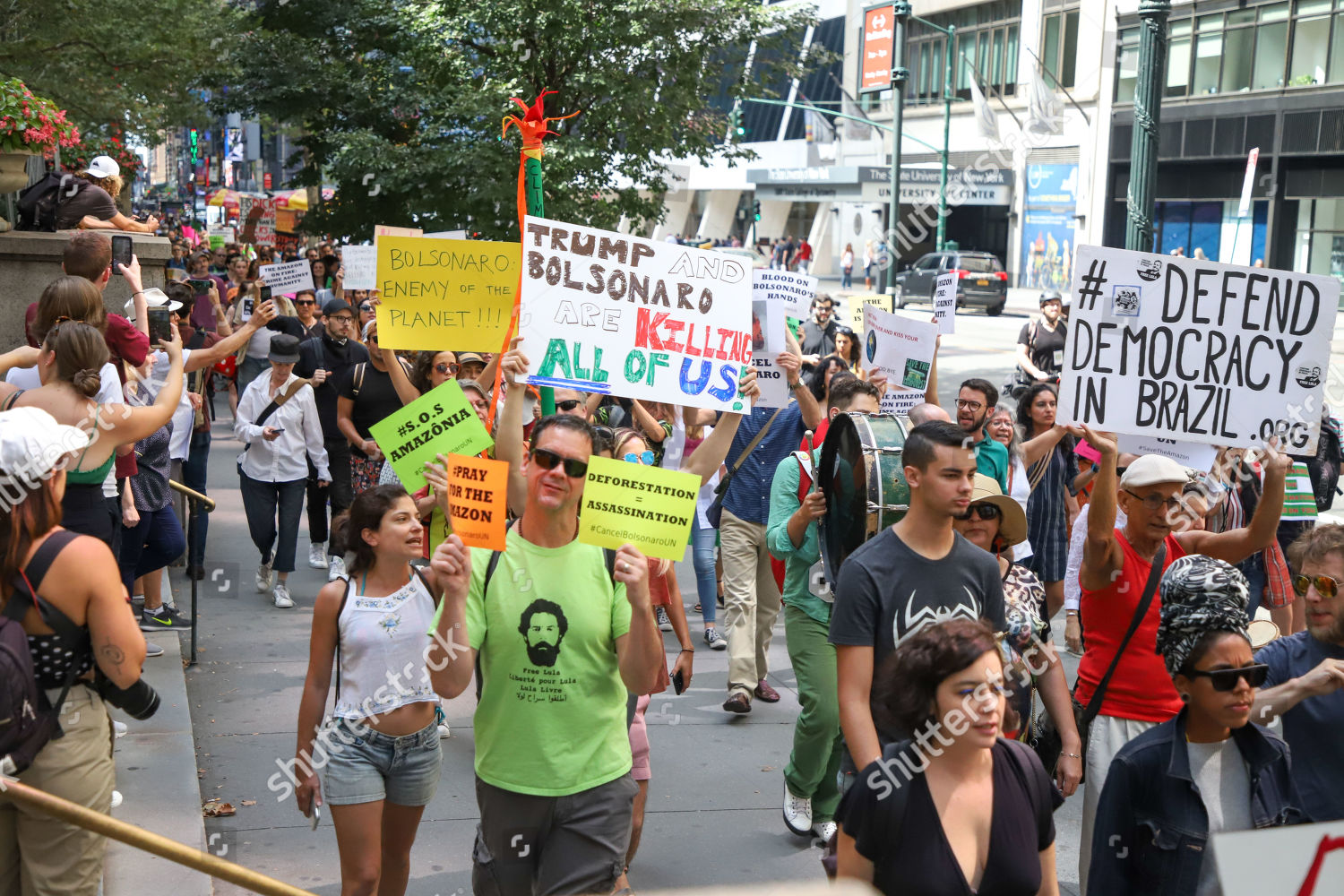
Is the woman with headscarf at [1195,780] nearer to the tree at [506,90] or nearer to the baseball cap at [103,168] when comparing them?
the baseball cap at [103,168]

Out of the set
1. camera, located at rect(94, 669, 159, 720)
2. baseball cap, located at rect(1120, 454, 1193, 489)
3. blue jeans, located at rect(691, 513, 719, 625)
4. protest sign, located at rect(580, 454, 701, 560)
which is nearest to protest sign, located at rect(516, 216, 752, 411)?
protest sign, located at rect(580, 454, 701, 560)

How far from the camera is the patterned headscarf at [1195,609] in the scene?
3670 mm

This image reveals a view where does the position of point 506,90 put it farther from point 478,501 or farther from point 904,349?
point 478,501

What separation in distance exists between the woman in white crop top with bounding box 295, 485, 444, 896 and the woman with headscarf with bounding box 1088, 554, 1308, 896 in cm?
211

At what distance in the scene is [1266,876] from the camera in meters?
2.29

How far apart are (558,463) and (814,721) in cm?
220

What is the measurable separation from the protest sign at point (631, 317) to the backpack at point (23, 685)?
1.97 m

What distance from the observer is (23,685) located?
3.41 metres

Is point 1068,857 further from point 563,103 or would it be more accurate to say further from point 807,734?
point 563,103

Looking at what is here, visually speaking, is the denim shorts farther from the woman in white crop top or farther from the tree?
the tree

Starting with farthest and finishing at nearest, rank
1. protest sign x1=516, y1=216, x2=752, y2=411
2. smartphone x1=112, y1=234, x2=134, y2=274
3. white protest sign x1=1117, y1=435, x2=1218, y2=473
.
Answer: smartphone x1=112, y1=234, x2=134, y2=274
white protest sign x1=1117, y1=435, x2=1218, y2=473
protest sign x1=516, y1=216, x2=752, y2=411

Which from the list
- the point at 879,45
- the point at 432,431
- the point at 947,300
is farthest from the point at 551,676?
the point at 879,45

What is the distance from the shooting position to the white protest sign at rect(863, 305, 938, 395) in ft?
27.5

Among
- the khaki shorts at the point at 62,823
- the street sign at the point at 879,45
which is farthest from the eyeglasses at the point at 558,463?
the street sign at the point at 879,45
